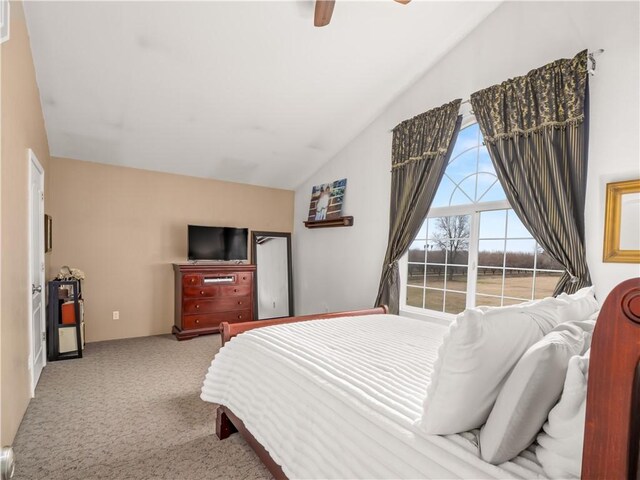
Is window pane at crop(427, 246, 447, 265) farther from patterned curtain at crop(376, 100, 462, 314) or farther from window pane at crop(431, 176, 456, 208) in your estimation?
window pane at crop(431, 176, 456, 208)

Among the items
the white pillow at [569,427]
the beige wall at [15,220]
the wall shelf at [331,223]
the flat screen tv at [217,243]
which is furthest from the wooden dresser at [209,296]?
the white pillow at [569,427]

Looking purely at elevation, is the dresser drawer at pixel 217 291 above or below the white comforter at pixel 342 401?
below

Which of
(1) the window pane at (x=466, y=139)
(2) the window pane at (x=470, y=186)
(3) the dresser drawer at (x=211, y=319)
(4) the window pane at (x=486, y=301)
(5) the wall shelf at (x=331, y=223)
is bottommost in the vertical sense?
(3) the dresser drawer at (x=211, y=319)

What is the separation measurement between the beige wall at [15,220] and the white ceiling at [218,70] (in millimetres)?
432

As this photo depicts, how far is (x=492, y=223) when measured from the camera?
318cm

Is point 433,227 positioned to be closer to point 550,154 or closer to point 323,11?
point 550,154

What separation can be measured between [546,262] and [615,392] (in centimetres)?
252

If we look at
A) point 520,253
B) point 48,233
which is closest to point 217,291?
point 48,233

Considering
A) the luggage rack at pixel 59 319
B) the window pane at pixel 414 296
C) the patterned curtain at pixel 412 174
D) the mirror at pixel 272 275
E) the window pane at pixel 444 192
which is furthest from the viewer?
the mirror at pixel 272 275

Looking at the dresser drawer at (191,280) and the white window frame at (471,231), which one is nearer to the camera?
the white window frame at (471,231)

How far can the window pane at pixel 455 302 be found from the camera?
11.0ft

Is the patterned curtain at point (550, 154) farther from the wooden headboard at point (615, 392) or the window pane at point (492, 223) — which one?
the wooden headboard at point (615, 392)

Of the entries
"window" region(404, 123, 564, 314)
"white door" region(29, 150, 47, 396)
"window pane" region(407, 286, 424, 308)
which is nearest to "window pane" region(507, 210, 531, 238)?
"window" region(404, 123, 564, 314)

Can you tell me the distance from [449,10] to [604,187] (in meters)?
2.00
